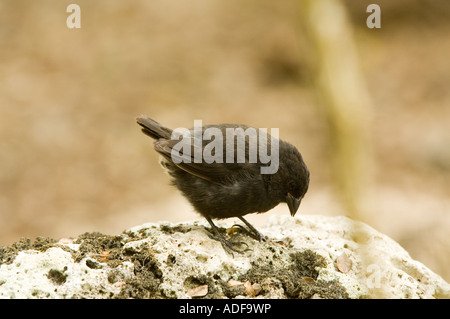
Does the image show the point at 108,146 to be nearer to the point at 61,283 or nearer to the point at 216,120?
the point at 216,120

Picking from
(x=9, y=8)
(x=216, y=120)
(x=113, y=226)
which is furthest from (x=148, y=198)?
(x=9, y=8)

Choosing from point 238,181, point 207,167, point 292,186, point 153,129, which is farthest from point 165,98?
point 292,186

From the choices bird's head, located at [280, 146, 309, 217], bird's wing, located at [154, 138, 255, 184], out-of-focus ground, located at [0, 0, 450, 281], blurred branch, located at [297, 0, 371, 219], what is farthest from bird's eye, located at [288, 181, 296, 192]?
blurred branch, located at [297, 0, 371, 219]

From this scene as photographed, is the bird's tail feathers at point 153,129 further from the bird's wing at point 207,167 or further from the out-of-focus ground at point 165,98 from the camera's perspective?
the out-of-focus ground at point 165,98

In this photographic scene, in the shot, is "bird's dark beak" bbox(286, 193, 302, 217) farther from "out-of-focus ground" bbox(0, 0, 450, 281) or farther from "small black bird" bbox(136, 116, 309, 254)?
"out-of-focus ground" bbox(0, 0, 450, 281)
